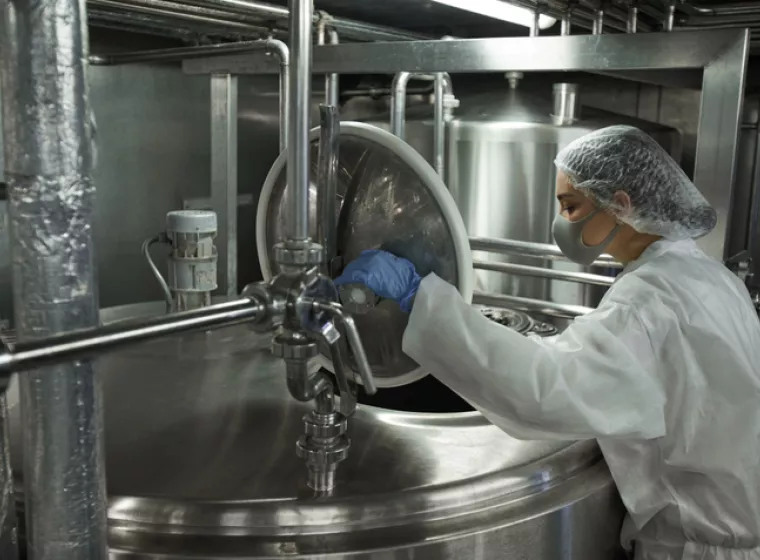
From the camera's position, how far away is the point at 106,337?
64 centimetres

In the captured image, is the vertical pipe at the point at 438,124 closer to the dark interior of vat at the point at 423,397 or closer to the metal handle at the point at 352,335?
the dark interior of vat at the point at 423,397

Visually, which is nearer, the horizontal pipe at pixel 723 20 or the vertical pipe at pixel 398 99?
the vertical pipe at pixel 398 99

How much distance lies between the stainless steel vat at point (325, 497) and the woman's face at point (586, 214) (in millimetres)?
339

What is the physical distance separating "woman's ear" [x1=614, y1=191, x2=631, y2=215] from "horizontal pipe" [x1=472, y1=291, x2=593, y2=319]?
28.4 inches

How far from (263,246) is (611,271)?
1138mm

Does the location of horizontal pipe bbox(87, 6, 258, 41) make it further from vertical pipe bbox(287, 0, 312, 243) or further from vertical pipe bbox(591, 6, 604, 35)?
vertical pipe bbox(287, 0, 312, 243)

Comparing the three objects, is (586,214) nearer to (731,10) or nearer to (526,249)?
(526,249)

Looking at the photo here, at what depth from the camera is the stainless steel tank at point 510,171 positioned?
2172 millimetres

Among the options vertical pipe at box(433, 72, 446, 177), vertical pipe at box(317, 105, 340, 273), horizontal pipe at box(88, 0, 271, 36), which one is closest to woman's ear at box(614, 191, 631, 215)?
vertical pipe at box(317, 105, 340, 273)

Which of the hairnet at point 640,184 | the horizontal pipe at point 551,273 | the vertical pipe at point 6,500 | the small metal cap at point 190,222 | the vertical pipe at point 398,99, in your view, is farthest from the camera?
the vertical pipe at point 398,99

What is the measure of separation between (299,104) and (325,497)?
1.63 ft

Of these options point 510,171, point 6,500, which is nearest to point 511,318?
point 510,171

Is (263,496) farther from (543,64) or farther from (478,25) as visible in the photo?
(478,25)

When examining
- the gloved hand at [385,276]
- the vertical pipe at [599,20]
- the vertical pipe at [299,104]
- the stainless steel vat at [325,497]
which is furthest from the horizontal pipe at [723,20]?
the vertical pipe at [299,104]
